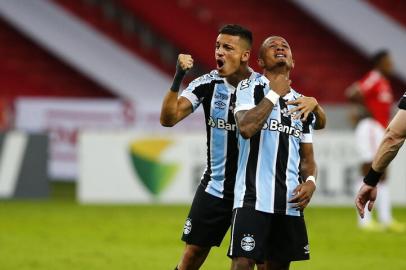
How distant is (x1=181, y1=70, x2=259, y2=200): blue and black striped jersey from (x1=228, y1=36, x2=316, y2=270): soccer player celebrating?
0.53 m

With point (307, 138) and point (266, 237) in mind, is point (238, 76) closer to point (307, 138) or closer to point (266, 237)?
point (307, 138)

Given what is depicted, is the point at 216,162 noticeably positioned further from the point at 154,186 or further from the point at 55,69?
the point at 55,69

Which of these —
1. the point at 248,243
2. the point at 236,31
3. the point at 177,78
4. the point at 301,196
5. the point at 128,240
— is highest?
the point at 236,31

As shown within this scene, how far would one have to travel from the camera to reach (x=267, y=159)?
22.1 feet

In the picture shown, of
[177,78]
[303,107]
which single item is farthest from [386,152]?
[177,78]

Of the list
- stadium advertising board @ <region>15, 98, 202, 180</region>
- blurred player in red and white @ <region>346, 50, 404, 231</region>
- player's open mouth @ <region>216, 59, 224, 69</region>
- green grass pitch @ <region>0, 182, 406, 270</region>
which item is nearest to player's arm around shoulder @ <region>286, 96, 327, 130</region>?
player's open mouth @ <region>216, 59, 224, 69</region>

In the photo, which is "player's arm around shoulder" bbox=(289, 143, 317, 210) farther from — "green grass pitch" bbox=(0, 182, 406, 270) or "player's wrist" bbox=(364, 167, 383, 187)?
"green grass pitch" bbox=(0, 182, 406, 270)

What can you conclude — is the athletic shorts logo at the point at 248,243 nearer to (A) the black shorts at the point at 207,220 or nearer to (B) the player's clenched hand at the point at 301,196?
(B) the player's clenched hand at the point at 301,196

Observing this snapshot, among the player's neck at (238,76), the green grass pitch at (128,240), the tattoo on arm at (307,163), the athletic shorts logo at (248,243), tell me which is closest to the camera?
the athletic shorts logo at (248,243)

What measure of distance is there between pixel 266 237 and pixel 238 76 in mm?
1155

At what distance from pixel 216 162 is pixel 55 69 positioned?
19.0 meters

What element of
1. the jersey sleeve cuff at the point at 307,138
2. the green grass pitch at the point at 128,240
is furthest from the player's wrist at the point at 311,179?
the green grass pitch at the point at 128,240

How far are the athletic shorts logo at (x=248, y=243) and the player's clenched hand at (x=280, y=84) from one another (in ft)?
2.90

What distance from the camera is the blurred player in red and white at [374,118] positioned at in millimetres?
13625
